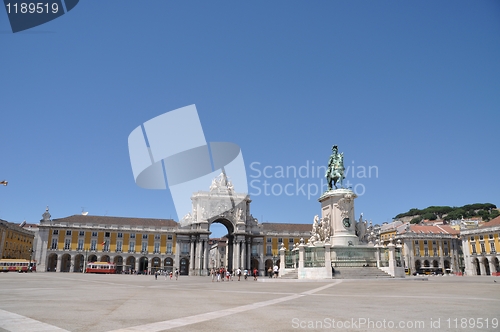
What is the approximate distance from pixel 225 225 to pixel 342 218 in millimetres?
54527

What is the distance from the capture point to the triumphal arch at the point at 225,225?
244 feet

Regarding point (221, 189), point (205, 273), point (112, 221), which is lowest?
point (205, 273)

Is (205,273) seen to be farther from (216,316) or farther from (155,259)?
(216,316)

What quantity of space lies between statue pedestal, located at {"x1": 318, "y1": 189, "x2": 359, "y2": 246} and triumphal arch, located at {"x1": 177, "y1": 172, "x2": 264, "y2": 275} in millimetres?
47842

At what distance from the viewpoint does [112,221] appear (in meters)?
82.9

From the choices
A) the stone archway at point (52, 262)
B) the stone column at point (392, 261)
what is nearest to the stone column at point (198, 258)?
the stone archway at point (52, 262)

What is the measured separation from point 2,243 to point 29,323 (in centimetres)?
7538

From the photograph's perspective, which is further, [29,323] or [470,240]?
[470,240]

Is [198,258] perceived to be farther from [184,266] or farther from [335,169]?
[335,169]

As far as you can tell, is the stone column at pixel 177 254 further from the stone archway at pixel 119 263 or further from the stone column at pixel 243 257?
the stone column at pixel 243 257

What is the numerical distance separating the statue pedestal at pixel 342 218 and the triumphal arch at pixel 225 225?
47842 millimetres

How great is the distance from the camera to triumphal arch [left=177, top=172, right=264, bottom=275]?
7431 centimetres

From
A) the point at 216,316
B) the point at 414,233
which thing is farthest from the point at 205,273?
the point at 216,316

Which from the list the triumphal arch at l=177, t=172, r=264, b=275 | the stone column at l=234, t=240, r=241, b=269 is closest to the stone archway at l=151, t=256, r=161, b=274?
the triumphal arch at l=177, t=172, r=264, b=275
